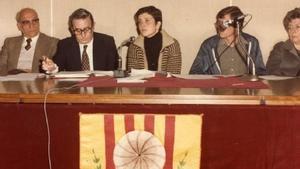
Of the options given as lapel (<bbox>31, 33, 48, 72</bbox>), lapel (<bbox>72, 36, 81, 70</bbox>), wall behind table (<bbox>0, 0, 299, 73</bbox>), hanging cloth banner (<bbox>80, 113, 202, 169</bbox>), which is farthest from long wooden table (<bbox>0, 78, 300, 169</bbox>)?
wall behind table (<bbox>0, 0, 299, 73</bbox>)

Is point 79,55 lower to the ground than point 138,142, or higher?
higher

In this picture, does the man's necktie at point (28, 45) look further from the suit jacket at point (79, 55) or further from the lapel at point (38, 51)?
the suit jacket at point (79, 55)

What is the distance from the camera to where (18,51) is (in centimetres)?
397

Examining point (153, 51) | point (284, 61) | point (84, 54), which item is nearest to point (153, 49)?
point (153, 51)

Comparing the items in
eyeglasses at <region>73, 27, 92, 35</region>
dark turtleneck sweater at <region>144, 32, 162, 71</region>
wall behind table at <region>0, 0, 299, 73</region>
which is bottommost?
dark turtleneck sweater at <region>144, 32, 162, 71</region>

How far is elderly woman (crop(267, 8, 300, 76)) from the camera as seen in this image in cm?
335

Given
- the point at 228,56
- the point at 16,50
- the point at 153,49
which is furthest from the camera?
the point at 16,50

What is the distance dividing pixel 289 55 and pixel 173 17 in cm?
128

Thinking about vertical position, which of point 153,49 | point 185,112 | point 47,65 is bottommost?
point 185,112

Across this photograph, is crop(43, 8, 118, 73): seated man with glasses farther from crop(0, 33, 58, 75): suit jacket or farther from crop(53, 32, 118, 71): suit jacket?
crop(0, 33, 58, 75): suit jacket

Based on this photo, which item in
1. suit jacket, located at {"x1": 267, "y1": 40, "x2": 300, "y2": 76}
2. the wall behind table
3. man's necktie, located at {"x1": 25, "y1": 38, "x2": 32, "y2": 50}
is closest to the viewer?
suit jacket, located at {"x1": 267, "y1": 40, "x2": 300, "y2": 76}

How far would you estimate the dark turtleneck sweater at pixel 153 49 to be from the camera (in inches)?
141

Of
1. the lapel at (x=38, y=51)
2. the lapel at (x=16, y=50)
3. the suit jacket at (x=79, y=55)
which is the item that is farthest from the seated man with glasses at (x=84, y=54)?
the lapel at (x=16, y=50)

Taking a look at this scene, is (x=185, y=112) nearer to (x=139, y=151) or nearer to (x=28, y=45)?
(x=139, y=151)
